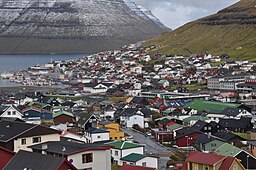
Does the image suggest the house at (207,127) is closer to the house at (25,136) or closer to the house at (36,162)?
the house at (25,136)

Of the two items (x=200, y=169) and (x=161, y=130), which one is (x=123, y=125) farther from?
(x=200, y=169)

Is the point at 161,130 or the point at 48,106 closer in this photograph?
the point at 161,130

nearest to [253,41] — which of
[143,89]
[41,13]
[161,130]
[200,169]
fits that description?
[143,89]

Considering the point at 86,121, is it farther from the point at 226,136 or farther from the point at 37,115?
the point at 226,136

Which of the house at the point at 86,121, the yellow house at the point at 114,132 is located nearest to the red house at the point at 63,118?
the house at the point at 86,121

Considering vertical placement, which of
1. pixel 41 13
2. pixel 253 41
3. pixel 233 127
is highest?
pixel 41 13

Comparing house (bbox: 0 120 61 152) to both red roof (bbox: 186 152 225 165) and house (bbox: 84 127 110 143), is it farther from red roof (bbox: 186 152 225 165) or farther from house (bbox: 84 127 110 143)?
house (bbox: 84 127 110 143)
